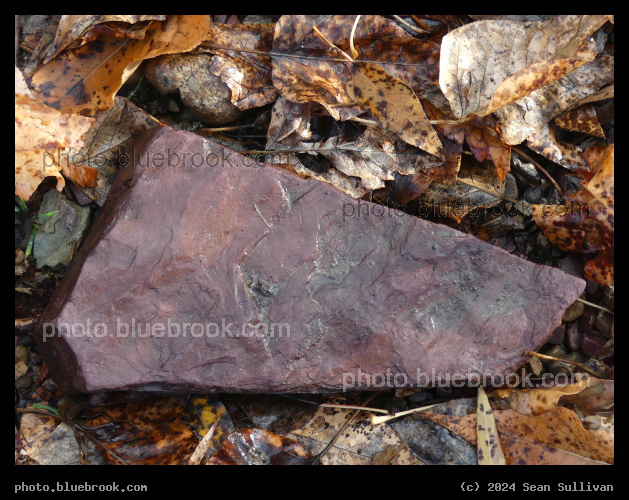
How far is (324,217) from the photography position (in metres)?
2.22

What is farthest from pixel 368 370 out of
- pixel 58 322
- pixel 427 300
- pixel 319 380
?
pixel 58 322

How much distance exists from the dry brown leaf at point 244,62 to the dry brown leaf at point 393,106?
0.40m

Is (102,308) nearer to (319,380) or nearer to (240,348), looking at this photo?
(240,348)

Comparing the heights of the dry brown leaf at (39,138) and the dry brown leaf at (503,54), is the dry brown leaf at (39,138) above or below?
below

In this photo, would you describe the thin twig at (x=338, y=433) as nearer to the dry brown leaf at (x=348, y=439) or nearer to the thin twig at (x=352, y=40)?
the dry brown leaf at (x=348, y=439)

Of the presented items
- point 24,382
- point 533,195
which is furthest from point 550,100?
point 24,382

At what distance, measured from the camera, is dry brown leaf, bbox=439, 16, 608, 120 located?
2391 millimetres

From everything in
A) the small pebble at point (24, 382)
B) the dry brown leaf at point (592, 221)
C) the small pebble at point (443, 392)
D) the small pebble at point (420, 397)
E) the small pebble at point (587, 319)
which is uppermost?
the dry brown leaf at point (592, 221)

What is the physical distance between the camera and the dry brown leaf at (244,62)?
2.48 m

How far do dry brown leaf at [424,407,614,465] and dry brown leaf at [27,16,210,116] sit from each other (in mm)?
1987

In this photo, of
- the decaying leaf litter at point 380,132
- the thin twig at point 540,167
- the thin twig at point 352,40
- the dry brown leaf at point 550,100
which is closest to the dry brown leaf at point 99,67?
the decaying leaf litter at point 380,132

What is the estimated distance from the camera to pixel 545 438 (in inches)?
94.6

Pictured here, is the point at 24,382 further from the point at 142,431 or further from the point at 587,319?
the point at 587,319

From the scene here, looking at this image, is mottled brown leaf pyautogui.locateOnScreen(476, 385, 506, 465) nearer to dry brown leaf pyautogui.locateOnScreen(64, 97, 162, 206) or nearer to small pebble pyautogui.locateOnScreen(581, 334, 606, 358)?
small pebble pyautogui.locateOnScreen(581, 334, 606, 358)
